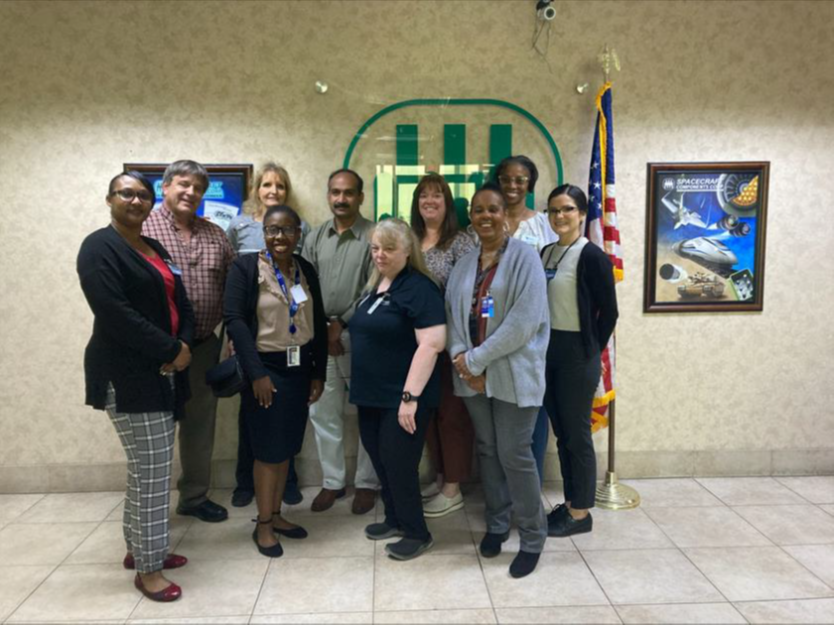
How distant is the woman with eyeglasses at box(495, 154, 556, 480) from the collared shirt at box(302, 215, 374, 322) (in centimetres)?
81

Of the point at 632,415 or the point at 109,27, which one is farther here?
the point at 632,415

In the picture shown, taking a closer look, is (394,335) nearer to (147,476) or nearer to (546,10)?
(147,476)

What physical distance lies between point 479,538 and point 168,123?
302 centimetres

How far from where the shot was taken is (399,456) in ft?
8.63

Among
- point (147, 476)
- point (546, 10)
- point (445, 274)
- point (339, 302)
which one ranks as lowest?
point (147, 476)

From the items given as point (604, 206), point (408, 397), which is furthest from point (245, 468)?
point (604, 206)

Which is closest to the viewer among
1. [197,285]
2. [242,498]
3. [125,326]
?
[125,326]

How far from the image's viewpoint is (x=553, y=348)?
112 inches

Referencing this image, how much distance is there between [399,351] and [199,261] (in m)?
1.18

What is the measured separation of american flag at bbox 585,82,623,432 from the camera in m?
Result: 3.29

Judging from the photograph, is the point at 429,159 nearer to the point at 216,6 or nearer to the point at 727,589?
the point at 216,6

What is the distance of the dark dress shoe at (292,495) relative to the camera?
11.1 ft

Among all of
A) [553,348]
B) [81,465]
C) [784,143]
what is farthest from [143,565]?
[784,143]

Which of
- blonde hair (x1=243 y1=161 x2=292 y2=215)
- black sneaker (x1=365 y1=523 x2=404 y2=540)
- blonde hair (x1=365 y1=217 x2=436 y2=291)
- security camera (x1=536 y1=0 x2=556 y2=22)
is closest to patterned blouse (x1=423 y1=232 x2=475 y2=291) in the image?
blonde hair (x1=365 y1=217 x2=436 y2=291)
